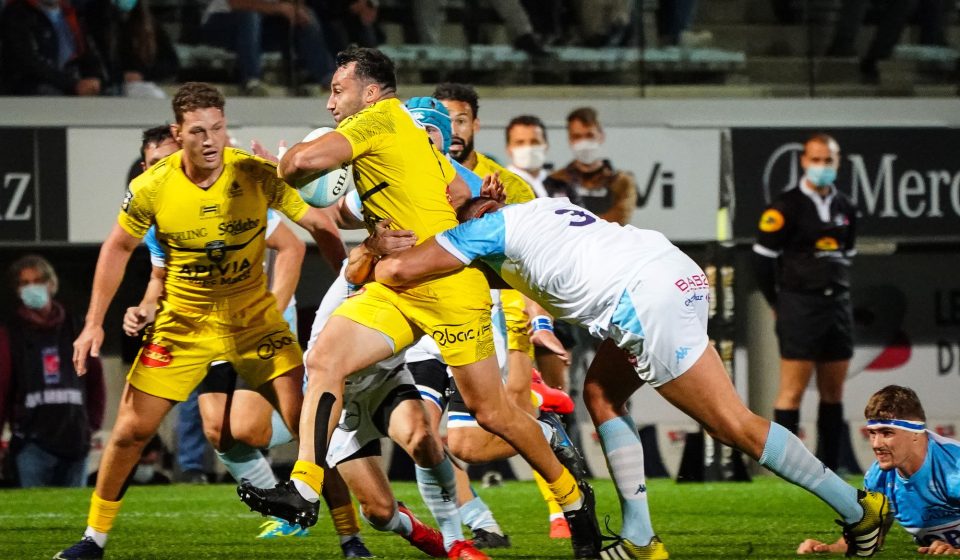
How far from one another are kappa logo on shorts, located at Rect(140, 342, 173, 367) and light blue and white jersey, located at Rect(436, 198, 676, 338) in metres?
1.54

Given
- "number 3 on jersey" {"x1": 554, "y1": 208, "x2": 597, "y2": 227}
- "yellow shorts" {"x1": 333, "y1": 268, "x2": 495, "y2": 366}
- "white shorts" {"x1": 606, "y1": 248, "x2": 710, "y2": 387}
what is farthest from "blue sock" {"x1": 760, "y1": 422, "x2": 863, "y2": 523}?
"yellow shorts" {"x1": 333, "y1": 268, "x2": 495, "y2": 366}

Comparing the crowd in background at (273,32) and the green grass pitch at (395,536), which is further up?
the crowd in background at (273,32)

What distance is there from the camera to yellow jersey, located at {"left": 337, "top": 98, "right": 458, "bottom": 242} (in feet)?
20.7

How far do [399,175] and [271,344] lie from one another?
1.06 m

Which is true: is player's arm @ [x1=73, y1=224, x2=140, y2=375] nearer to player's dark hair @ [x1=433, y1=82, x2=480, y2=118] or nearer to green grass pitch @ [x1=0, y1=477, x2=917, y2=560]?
green grass pitch @ [x1=0, y1=477, x2=917, y2=560]

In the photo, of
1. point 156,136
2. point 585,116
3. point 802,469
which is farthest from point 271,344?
point 585,116

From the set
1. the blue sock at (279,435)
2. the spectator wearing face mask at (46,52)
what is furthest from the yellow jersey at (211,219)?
the spectator wearing face mask at (46,52)

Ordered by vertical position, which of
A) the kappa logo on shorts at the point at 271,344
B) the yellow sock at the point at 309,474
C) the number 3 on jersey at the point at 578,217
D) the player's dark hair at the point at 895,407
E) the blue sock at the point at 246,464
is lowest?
the blue sock at the point at 246,464

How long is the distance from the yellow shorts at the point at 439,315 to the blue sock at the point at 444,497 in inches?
26.4

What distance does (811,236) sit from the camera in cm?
1170

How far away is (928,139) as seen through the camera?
12938 millimetres

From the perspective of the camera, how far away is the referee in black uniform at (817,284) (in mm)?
11633

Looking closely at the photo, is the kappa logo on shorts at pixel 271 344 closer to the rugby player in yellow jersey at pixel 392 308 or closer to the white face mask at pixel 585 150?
the rugby player in yellow jersey at pixel 392 308

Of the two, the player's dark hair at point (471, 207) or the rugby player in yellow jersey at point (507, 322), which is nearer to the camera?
the player's dark hair at point (471, 207)
